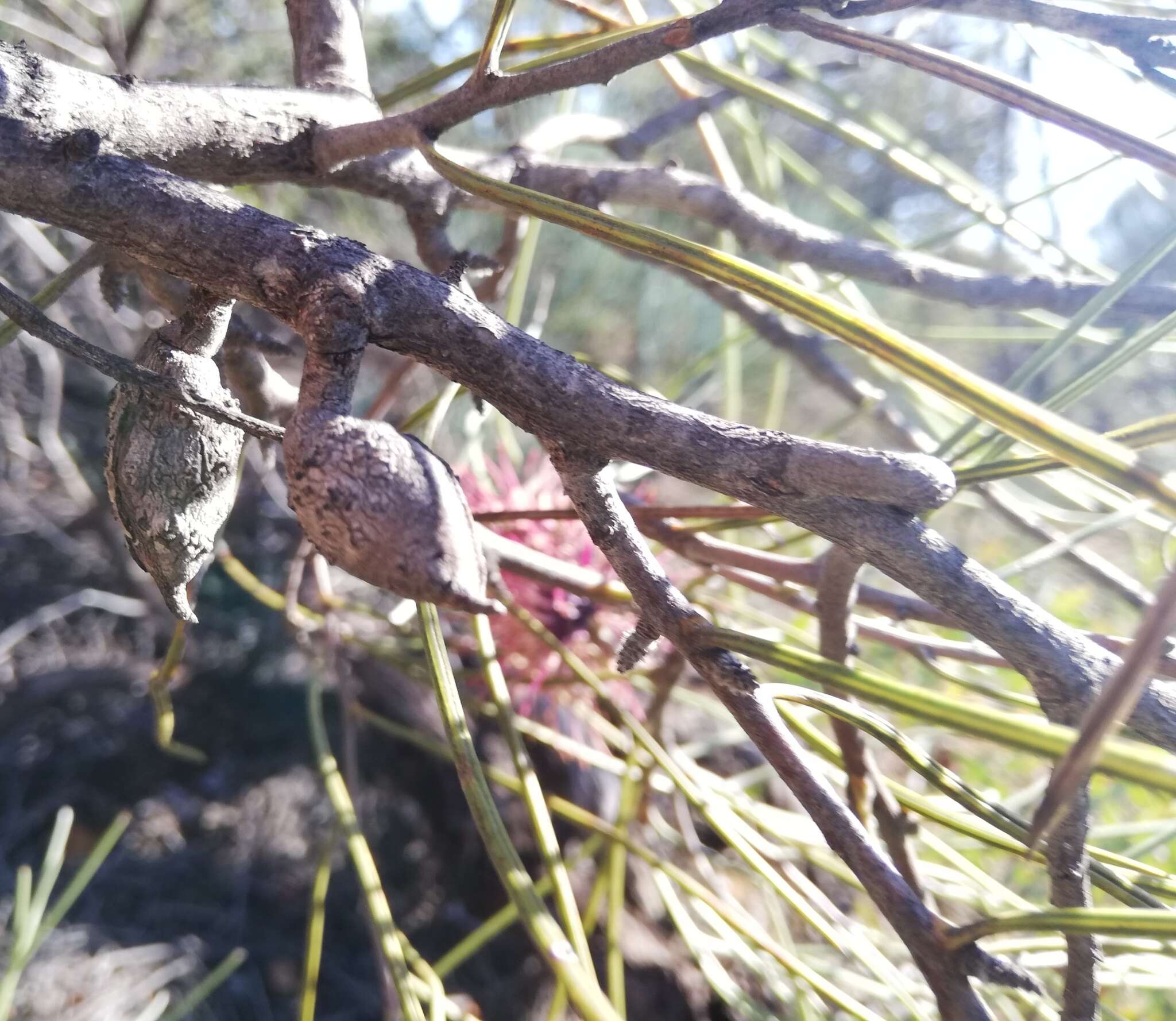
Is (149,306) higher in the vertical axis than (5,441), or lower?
higher

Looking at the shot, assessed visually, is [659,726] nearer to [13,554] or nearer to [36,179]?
[36,179]

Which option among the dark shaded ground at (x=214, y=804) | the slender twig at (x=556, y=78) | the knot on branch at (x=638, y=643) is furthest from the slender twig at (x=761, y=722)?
Answer: the dark shaded ground at (x=214, y=804)

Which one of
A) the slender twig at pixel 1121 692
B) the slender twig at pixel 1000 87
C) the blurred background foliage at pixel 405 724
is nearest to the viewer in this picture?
the slender twig at pixel 1121 692

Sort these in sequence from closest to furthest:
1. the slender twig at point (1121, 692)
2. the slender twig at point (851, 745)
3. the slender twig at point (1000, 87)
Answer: the slender twig at point (1121, 692) < the slender twig at point (1000, 87) < the slender twig at point (851, 745)

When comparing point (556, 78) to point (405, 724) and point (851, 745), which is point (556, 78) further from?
point (405, 724)

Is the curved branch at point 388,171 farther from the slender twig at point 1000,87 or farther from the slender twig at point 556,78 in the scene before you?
the slender twig at point 1000,87

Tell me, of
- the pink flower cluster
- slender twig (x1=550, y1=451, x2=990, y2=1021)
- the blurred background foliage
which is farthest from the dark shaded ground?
slender twig (x1=550, y1=451, x2=990, y2=1021)

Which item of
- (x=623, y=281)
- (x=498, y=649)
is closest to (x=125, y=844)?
(x=498, y=649)

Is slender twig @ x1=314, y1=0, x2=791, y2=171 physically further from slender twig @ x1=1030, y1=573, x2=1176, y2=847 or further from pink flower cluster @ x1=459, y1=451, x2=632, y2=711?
pink flower cluster @ x1=459, y1=451, x2=632, y2=711
